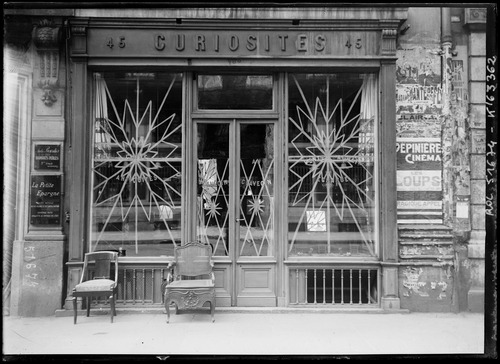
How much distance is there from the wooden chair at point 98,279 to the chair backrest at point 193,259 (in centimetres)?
91

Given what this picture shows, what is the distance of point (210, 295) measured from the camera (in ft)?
21.4

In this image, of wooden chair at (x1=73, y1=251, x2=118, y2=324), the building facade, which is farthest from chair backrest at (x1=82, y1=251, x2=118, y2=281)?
the building facade

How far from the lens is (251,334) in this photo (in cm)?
609

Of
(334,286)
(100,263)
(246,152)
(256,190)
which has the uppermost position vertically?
(246,152)

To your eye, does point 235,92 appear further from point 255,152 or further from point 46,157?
point 46,157

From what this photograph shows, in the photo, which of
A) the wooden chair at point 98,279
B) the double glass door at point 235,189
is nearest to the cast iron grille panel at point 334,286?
the double glass door at point 235,189

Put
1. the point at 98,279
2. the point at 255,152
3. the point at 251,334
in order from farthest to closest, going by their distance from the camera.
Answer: the point at 255,152 < the point at 98,279 < the point at 251,334

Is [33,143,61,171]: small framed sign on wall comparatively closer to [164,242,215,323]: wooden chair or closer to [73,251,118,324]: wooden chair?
[73,251,118,324]: wooden chair

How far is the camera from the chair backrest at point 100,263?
23.2 ft

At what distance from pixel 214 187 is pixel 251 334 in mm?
2327

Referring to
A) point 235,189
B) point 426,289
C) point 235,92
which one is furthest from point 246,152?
point 426,289

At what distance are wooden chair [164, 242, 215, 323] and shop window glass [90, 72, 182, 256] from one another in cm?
31

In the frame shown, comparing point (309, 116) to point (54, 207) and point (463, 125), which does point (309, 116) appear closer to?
point (463, 125)

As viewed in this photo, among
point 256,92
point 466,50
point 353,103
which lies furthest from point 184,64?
point 466,50
